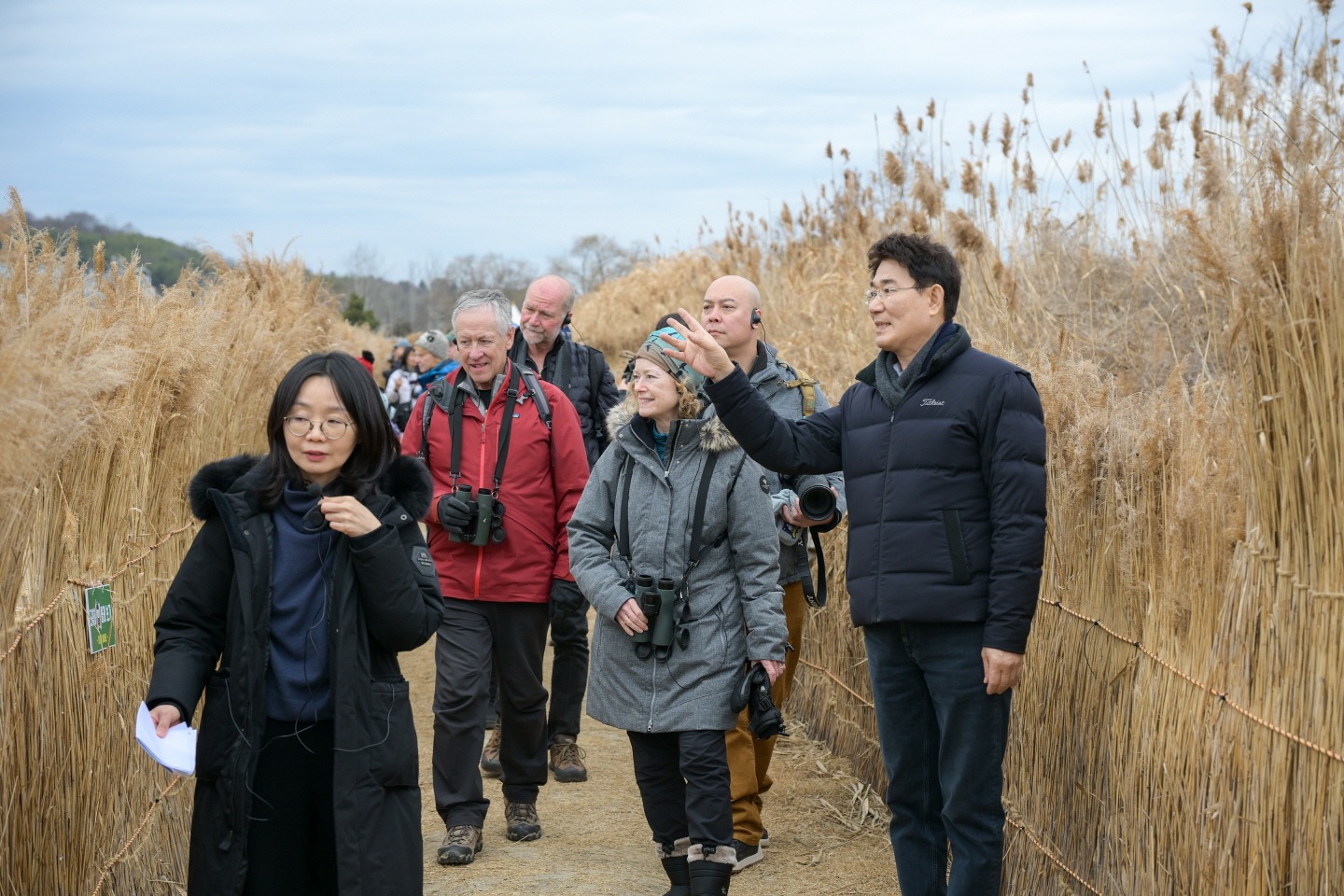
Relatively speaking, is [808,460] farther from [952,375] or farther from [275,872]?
[275,872]

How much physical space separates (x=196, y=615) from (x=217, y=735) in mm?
264

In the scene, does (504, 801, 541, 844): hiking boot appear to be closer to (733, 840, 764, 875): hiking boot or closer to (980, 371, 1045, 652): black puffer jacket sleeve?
(733, 840, 764, 875): hiking boot

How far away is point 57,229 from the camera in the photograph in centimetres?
443

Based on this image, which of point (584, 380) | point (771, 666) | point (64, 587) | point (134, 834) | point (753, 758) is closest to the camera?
point (64, 587)

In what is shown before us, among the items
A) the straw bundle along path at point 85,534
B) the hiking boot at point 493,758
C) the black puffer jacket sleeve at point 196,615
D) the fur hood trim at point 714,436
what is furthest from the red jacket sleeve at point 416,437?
the black puffer jacket sleeve at point 196,615

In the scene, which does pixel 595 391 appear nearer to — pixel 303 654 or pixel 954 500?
pixel 954 500

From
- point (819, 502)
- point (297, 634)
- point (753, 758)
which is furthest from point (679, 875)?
point (297, 634)

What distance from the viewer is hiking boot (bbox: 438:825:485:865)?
14.2 ft

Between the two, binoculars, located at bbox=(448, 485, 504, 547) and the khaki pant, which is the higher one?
binoculars, located at bbox=(448, 485, 504, 547)

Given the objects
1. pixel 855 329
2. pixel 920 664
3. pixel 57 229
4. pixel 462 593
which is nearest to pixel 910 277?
pixel 920 664

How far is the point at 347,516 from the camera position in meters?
2.66

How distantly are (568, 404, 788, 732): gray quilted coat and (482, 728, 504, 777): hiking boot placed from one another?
1.79 metres

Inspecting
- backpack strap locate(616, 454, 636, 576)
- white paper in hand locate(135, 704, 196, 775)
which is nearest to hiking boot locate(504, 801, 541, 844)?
backpack strap locate(616, 454, 636, 576)

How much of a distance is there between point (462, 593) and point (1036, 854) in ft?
7.13
